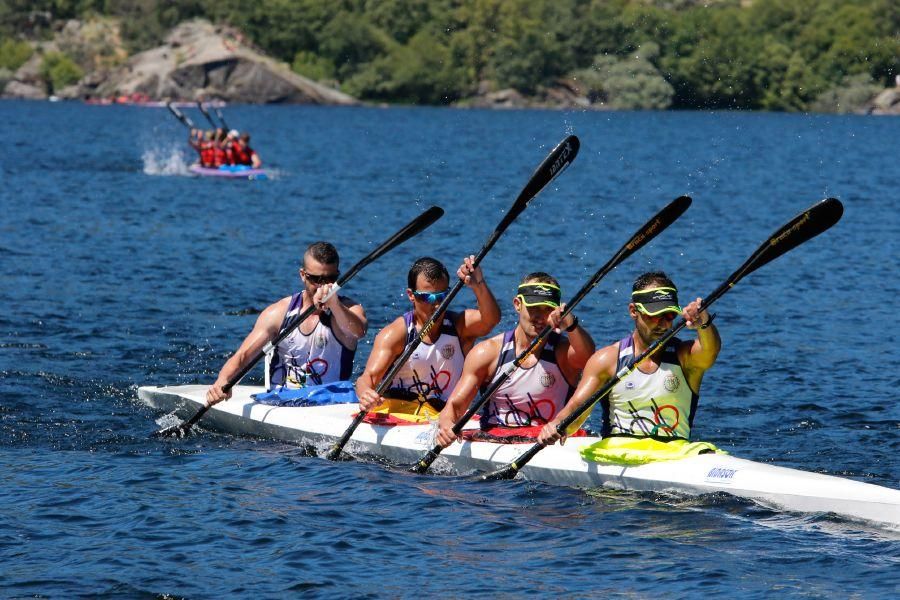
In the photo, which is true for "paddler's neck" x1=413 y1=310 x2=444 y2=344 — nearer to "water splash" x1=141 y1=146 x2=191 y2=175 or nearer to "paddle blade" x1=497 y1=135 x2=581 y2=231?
"paddle blade" x1=497 y1=135 x2=581 y2=231

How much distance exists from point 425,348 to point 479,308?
0.77 metres

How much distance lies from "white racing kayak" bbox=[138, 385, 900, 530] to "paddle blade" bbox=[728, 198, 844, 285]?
1.73 metres

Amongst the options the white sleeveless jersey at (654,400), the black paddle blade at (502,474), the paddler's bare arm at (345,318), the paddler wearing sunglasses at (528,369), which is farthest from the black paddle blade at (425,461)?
the paddler's bare arm at (345,318)

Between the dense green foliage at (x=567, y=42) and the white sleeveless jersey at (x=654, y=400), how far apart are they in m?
80.7

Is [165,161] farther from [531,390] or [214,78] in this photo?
[214,78]

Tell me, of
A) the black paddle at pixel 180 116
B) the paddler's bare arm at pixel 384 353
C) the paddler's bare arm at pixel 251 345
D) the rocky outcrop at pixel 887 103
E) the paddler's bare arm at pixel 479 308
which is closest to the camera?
the paddler's bare arm at pixel 479 308

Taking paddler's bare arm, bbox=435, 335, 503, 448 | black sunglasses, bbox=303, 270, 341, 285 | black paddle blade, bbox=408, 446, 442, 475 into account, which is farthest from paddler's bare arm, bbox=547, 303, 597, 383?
black sunglasses, bbox=303, 270, 341, 285

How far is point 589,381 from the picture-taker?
11.9 m

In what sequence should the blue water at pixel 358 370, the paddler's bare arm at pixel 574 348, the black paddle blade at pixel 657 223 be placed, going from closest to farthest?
the blue water at pixel 358 370
the paddler's bare arm at pixel 574 348
the black paddle blade at pixel 657 223

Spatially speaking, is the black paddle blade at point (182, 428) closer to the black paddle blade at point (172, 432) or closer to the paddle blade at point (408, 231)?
the black paddle blade at point (172, 432)

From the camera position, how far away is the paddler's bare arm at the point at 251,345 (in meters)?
14.4

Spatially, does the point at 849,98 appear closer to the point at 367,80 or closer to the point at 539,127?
the point at 539,127

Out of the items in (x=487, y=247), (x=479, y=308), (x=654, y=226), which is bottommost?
(x=479, y=308)

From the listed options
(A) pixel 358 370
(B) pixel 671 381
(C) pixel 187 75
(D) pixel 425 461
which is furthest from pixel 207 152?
(C) pixel 187 75
